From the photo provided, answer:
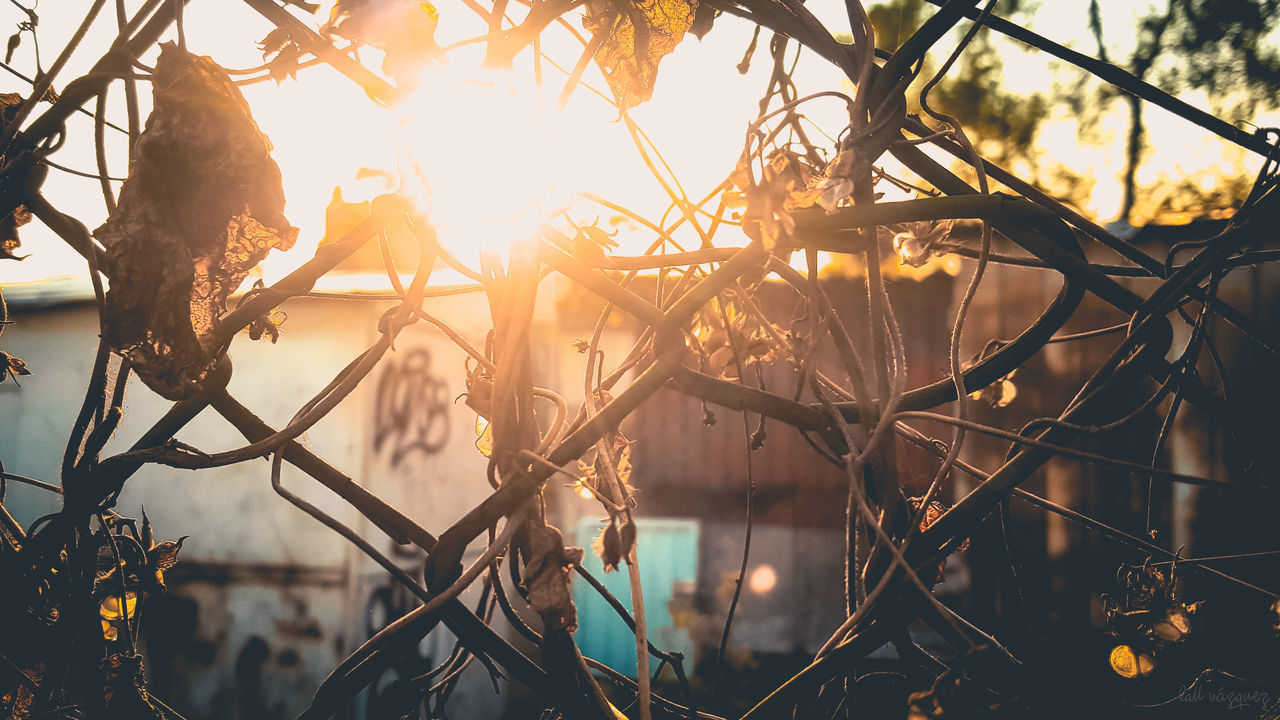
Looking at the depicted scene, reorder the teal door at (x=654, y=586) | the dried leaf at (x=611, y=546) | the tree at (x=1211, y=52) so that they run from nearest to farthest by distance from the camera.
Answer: the dried leaf at (x=611, y=546), the teal door at (x=654, y=586), the tree at (x=1211, y=52)

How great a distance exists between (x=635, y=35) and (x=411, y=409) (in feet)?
14.8

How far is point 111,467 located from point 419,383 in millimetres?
4324

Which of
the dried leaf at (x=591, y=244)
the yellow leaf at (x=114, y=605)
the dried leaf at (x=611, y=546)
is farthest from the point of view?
the yellow leaf at (x=114, y=605)

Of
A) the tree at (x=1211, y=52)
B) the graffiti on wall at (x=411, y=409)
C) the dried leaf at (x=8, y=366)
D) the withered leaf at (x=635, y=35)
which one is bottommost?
the graffiti on wall at (x=411, y=409)

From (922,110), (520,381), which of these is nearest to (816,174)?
(922,110)

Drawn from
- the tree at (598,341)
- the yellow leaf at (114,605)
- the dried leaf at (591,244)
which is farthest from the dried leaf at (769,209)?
the yellow leaf at (114,605)

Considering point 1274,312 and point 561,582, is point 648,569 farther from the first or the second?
point 1274,312

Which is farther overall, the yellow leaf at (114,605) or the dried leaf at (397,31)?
the yellow leaf at (114,605)

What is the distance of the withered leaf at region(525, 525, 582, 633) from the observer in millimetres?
535

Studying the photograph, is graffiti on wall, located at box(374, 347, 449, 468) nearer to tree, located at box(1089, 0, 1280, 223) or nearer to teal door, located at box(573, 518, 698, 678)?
teal door, located at box(573, 518, 698, 678)

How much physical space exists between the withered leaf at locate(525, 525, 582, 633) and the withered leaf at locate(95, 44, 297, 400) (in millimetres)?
360

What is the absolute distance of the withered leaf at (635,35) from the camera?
0.62 meters

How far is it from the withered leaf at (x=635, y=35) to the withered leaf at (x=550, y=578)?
1.45ft

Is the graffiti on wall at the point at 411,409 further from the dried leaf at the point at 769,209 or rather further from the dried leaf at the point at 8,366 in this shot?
the dried leaf at the point at 769,209
